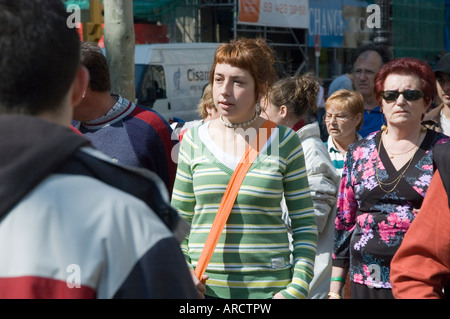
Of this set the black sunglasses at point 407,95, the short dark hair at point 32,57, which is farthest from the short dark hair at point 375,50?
the short dark hair at point 32,57

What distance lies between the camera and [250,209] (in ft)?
10.3

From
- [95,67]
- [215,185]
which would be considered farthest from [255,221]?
[95,67]

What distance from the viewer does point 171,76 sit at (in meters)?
15.5

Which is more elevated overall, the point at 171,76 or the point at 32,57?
the point at 32,57

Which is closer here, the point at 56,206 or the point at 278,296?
the point at 56,206

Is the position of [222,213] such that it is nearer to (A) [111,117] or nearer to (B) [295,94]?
(A) [111,117]

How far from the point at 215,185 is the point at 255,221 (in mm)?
228

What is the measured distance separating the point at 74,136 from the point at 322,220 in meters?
2.99

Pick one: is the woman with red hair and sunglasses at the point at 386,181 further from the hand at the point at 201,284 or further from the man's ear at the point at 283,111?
the hand at the point at 201,284

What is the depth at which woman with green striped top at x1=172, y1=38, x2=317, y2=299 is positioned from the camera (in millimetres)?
3123

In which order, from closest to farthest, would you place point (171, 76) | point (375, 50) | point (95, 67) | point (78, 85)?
point (78, 85), point (95, 67), point (375, 50), point (171, 76)

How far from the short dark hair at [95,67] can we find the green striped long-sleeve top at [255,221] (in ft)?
2.57

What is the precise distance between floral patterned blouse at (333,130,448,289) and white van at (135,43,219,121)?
34.6ft
